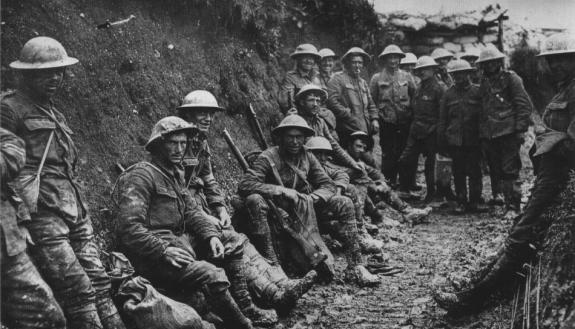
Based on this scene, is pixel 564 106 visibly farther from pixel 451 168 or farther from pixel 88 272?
pixel 451 168

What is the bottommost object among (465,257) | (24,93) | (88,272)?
(465,257)

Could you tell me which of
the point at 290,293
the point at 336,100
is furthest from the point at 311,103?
the point at 290,293

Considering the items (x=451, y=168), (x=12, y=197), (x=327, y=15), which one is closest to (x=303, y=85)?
(x=451, y=168)

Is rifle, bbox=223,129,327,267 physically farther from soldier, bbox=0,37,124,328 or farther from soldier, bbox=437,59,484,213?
soldier, bbox=437,59,484,213

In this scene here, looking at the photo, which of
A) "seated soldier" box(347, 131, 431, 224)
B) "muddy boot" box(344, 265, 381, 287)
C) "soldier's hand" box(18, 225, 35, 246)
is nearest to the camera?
"soldier's hand" box(18, 225, 35, 246)

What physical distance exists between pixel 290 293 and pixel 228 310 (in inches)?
33.0

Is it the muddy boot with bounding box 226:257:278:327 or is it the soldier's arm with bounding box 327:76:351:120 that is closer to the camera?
the muddy boot with bounding box 226:257:278:327

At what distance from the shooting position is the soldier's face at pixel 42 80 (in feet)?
13.5

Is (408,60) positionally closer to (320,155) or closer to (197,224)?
(320,155)

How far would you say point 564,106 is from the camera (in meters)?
4.50

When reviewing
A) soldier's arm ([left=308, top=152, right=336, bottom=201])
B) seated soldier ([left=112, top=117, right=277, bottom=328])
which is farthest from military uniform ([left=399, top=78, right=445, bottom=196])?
seated soldier ([left=112, top=117, right=277, bottom=328])

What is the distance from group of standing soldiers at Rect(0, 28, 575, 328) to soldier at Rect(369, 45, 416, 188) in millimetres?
1196

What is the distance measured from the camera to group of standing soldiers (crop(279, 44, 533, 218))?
9.29 m

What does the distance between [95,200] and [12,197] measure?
7.49ft
